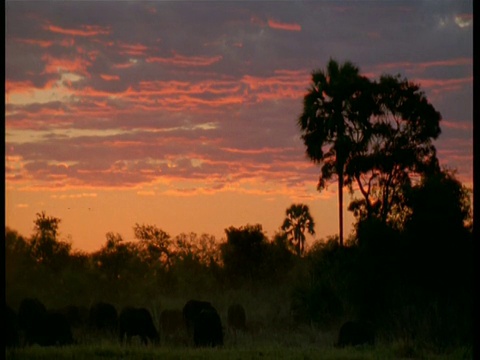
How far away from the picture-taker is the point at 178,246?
165ft

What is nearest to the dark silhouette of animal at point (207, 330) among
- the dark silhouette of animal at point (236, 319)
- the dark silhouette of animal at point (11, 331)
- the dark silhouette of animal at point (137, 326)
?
the dark silhouette of animal at point (137, 326)

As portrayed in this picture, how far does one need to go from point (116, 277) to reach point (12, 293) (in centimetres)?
1053

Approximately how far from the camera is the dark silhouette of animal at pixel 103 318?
26703 millimetres

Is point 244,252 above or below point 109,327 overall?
above

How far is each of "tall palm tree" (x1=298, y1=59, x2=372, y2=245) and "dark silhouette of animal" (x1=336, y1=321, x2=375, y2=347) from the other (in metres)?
18.0

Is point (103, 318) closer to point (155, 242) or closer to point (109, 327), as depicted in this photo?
point (109, 327)

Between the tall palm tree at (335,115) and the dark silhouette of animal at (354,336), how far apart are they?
18.0m

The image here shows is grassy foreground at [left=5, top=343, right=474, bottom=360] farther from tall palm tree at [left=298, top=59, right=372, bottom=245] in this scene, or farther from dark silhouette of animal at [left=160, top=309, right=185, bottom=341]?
tall palm tree at [left=298, top=59, right=372, bottom=245]

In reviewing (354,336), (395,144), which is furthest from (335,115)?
(354,336)

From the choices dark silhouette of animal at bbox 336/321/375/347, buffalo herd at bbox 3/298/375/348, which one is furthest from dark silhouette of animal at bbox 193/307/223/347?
dark silhouette of animal at bbox 336/321/375/347

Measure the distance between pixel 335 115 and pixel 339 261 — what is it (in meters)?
11.2

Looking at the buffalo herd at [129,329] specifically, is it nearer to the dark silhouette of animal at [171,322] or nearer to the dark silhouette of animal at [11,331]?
the dark silhouette of animal at [11,331]

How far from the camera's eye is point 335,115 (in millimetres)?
40031

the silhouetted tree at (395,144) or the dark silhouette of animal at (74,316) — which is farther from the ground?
the silhouetted tree at (395,144)
